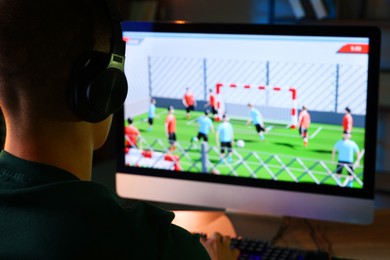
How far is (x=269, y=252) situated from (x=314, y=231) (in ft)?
0.70

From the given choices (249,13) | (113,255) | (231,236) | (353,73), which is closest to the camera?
(113,255)

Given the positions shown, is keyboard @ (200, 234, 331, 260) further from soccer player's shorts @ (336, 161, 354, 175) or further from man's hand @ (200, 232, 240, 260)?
soccer player's shorts @ (336, 161, 354, 175)

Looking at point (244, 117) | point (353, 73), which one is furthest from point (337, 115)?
point (244, 117)

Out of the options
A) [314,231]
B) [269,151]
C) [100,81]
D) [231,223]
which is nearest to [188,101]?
[269,151]

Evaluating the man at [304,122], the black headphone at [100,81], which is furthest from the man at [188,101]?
the black headphone at [100,81]

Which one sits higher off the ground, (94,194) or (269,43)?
(269,43)

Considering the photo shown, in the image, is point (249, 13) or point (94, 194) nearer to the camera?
point (94, 194)

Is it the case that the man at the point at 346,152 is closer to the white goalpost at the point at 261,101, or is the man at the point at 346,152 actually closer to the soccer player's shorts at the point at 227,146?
the white goalpost at the point at 261,101

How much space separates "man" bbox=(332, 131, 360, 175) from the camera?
1497 millimetres

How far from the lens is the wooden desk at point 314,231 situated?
1.54 meters

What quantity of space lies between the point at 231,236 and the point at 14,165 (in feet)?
2.67

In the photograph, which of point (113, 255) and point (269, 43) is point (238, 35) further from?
point (113, 255)

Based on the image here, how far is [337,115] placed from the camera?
4.89 ft

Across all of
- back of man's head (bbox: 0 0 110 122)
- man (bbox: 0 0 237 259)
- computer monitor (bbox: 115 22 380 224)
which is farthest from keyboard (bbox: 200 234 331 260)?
back of man's head (bbox: 0 0 110 122)
